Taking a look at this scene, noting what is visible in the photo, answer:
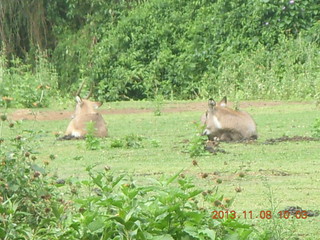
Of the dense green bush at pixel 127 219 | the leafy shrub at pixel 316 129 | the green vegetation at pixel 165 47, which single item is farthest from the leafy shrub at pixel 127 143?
the green vegetation at pixel 165 47

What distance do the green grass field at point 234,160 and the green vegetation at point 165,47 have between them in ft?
12.1

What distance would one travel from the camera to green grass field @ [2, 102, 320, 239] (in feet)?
22.6

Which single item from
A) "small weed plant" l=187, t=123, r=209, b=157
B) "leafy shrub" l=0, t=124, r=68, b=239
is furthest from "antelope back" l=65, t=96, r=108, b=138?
"leafy shrub" l=0, t=124, r=68, b=239

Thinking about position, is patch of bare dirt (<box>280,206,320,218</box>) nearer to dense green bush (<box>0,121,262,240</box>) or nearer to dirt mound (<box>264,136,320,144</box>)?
dense green bush (<box>0,121,262,240</box>)

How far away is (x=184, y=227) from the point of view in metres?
4.73

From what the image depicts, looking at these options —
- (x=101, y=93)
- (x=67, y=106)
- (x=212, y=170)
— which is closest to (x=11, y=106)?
(x=67, y=106)

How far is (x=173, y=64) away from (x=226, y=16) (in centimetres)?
151

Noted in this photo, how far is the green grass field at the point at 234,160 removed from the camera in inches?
272

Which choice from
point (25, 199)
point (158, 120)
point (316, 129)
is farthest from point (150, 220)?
point (158, 120)

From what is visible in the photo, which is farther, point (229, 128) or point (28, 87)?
point (28, 87)

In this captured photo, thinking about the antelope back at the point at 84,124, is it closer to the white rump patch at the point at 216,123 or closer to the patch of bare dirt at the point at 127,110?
the white rump patch at the point at 216,123

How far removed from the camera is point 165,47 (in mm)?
22125

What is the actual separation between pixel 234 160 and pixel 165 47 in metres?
12.8

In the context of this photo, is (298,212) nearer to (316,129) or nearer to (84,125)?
(316,129)
